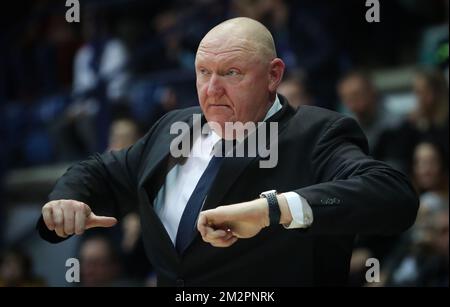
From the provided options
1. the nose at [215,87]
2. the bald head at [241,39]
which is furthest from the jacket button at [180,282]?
the bald head at [241,39]

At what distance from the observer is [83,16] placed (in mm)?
6730

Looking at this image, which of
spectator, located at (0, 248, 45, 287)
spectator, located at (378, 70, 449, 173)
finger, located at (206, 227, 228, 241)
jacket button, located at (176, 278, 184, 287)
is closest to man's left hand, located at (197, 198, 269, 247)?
finger, located at (206, 227, 228, 241)

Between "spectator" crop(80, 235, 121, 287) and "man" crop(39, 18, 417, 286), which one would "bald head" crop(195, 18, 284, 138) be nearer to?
"man" crop(39, 18, 417, 286)

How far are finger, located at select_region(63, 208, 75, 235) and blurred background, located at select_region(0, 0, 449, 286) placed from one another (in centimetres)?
216

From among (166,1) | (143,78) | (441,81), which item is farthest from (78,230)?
(166,1)

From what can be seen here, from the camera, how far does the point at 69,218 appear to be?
2646 mm

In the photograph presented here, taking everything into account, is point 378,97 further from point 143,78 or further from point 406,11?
point 143,78

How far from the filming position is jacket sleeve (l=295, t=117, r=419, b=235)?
2500 mm

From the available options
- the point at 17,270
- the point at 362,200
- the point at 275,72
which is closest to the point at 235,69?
the point at 275,72

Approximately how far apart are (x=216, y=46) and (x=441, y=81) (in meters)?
2.72

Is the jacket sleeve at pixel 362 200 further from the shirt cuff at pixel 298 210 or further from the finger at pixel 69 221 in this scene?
the finger at pixel 69 221

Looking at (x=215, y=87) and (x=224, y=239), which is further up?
(x=215, y=87)

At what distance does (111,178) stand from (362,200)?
0.93 metres

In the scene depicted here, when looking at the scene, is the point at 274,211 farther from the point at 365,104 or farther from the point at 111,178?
the point at 365,104
